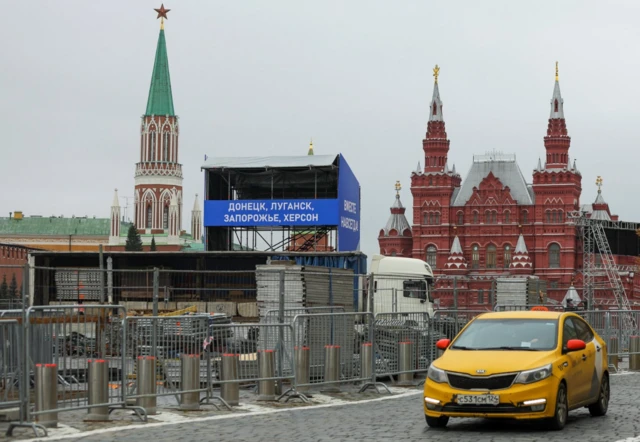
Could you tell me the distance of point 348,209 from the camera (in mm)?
57562

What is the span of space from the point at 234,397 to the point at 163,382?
3.44ft

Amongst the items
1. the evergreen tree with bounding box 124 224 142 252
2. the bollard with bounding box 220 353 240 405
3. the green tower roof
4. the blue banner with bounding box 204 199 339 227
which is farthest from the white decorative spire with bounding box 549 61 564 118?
the bollard with bounding box 220 353 240 405

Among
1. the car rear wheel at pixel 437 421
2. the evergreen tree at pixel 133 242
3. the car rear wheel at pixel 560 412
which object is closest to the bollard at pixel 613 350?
the car rear wheel at pixel 560 412

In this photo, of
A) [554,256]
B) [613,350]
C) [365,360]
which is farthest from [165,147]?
[365,360]

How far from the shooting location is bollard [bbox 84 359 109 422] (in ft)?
44.3

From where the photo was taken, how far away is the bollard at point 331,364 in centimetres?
1742

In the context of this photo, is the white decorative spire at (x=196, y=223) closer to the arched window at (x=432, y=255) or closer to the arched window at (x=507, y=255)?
the arched window at (x=432, y=255)

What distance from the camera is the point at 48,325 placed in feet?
43.6

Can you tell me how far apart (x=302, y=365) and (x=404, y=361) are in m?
3.08

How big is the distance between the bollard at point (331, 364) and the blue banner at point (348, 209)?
37.1 m

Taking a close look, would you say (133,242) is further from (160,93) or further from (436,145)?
(436,145)

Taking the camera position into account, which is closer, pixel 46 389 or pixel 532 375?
pixel 532 375

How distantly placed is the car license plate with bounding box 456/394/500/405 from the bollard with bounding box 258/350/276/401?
4214 mm

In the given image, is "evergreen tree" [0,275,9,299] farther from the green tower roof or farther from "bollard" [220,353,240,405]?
the green tower roof
